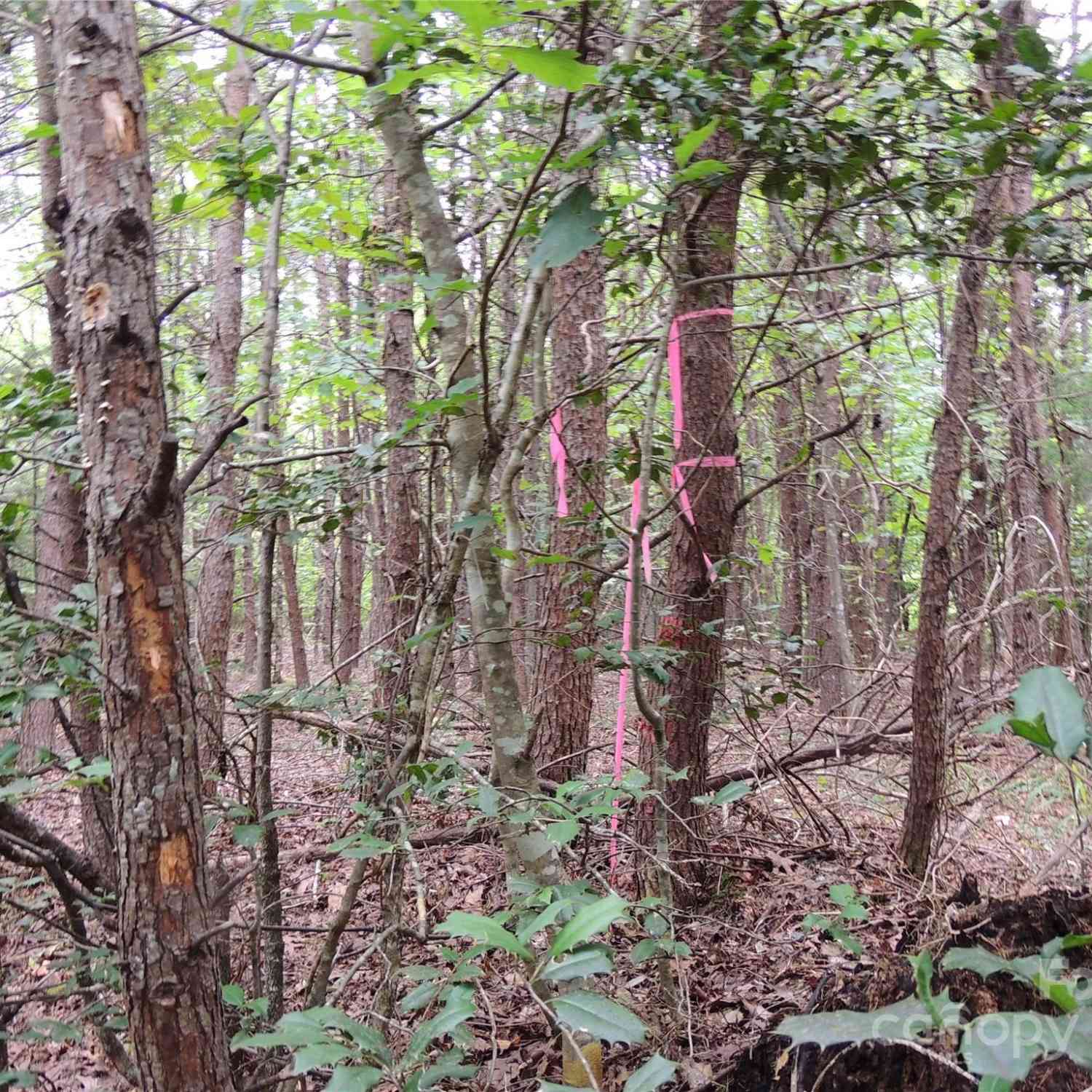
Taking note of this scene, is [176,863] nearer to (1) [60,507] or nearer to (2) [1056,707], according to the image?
(2) [1056,707]

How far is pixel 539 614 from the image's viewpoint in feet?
18.8

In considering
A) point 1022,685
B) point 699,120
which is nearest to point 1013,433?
point 699,120

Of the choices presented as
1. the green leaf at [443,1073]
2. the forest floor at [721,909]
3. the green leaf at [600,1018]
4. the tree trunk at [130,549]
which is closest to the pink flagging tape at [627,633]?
the forest floor at [721,909]

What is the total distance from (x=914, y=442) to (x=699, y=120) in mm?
10386

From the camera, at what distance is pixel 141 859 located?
73.2 inches

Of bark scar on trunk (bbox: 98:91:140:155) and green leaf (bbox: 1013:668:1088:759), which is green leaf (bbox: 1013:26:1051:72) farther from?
bark scar on trunk (bbox: 98:91:140:155)

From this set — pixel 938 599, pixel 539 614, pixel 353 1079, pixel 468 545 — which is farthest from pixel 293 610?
pixel 353 1079

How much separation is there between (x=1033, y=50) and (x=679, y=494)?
5.78 feet

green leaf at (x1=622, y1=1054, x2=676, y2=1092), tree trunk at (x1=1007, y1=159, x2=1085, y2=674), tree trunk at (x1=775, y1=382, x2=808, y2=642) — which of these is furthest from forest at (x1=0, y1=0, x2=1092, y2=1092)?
tree trunk at (x1=775, y1=382, x2=808, y2=642)

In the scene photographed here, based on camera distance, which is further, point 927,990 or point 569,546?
point 569,546

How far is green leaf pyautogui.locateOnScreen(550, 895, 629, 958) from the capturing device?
1.24 meters

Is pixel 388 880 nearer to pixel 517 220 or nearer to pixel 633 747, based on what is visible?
pixel 517 220

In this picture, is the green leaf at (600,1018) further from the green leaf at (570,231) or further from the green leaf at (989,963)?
the green leaf at (570,231)

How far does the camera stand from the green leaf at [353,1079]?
131 centimetres
